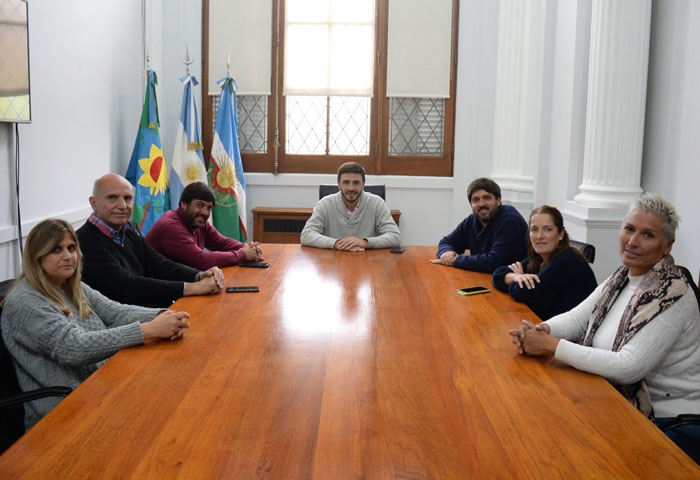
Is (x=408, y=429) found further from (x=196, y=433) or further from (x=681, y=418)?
(x=681, y=418)

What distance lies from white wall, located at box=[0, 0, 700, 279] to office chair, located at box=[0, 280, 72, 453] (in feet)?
6.52

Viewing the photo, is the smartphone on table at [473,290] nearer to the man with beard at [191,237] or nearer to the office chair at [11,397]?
the man with beard at [191,237]

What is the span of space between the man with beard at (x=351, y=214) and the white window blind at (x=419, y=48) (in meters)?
2.32

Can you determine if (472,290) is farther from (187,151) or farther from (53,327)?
(187,151)

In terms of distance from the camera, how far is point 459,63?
6.77 m

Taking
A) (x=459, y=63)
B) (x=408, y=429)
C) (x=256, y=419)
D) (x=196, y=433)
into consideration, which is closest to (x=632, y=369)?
(x=408, y=429)

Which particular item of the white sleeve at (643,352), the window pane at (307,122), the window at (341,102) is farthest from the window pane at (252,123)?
the white sleeve at (643,352)

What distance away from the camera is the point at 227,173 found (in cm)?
649

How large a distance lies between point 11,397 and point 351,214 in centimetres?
297

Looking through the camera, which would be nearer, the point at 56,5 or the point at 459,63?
the point at 56,5

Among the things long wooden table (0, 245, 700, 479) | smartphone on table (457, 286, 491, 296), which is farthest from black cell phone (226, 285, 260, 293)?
smartphone on table (457, 286, 491, 296)

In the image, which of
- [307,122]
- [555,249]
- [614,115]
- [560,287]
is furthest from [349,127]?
[560,287]

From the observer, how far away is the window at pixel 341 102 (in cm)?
683

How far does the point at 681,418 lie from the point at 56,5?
4.29 meters
